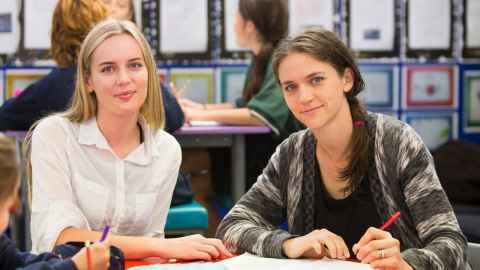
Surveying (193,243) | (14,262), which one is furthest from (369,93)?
(14,262)

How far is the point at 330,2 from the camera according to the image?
16.0ft

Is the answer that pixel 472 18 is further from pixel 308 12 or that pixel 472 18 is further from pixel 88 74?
pixel 88 74

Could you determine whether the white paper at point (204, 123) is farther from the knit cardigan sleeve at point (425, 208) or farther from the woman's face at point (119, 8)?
the knit cardigan sleeve at point (425, 208)

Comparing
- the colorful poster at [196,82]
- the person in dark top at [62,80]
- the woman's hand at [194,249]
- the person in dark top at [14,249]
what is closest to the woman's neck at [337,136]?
the woman's hand at [194,249]

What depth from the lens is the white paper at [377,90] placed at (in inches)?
197

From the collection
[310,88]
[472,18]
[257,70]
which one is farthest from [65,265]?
[472,18]

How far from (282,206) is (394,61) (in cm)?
318

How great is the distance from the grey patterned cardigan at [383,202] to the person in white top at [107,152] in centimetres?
26

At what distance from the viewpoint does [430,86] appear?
16.7ft

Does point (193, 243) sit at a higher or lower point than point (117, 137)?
lower

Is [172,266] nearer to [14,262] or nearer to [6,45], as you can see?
[14,262]

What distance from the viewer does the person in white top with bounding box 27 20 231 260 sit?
1977mm

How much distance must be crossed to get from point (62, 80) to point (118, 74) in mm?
1126

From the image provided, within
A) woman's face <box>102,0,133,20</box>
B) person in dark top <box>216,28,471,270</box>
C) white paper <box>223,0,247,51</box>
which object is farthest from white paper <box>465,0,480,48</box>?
person in dark top <box>216,28,471,270</box>
